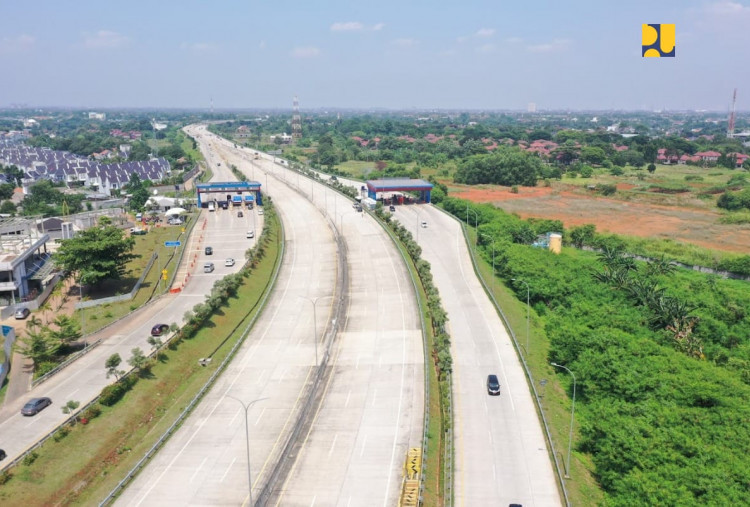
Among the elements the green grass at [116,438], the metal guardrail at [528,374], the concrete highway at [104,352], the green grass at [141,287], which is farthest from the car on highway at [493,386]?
the green grass at [141,287]

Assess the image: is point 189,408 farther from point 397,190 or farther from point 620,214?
point 620,214

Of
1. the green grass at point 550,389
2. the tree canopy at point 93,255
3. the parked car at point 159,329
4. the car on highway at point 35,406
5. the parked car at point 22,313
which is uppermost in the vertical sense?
the tree canopy at point 93,255

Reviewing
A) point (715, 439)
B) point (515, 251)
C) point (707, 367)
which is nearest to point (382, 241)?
point (515, 251)

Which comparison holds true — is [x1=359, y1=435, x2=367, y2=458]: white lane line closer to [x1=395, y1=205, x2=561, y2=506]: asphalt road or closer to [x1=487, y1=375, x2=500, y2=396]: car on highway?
[x1=395, y1=205, x2=561, y2=506]: asphalt road

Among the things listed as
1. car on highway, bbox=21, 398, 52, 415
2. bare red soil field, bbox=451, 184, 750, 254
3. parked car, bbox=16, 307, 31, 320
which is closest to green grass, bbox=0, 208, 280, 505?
car on highway, bbox=21, 398, 52, 415

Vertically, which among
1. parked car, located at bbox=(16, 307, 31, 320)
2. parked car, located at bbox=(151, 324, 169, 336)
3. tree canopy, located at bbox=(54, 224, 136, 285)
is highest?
tree canopy, located at bbox=(54, 224, 136, 285)

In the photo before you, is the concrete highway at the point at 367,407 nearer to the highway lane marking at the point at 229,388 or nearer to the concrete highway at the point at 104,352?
the highway lane marking at the point at 229,388

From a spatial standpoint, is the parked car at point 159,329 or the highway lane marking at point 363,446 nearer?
the highway lane marking at point 363,446
